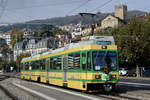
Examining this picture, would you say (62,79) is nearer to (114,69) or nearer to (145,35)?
(114,69)

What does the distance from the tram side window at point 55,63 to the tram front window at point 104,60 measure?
18.2 ft

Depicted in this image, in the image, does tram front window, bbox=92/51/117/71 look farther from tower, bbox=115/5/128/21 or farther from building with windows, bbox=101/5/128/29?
tower, bbox=115/5/128/21

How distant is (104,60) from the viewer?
17234mm


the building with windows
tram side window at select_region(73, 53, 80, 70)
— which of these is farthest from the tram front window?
the building with windows

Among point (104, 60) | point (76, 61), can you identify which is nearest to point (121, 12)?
point (76, 61)

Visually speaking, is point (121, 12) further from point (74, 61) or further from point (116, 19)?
point (74, 61)

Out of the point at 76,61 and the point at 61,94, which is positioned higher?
the point at 76,61

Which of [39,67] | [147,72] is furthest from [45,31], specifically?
[39,67]

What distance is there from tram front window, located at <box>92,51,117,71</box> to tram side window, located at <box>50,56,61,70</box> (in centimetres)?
554

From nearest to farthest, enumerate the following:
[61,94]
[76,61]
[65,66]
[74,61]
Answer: [76,61] → [61,94] → [74,61] → [65,66]

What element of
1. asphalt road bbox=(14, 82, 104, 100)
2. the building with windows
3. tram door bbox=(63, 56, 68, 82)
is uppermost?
the building with windows

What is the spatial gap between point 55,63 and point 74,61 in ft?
16.1

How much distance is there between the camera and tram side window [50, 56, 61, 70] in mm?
22062

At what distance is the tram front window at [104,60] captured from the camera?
55.8ft
